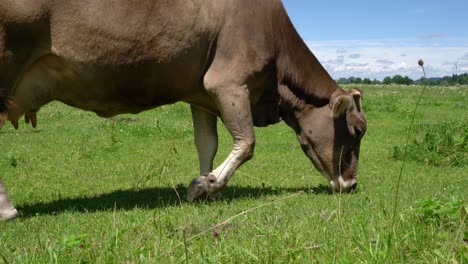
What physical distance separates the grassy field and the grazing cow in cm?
60

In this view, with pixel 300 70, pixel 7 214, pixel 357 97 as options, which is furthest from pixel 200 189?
pixel 357 97

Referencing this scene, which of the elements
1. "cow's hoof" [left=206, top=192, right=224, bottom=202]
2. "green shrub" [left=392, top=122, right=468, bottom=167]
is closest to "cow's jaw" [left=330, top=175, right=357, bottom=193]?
"cow's hoof" [left=206, top=192, right=224, bottom=202]

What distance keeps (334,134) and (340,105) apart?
384 mm

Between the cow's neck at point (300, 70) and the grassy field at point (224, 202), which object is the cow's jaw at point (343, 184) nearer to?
the grassy field at point (224, 202)

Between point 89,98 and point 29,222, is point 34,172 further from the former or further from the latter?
point 29,222

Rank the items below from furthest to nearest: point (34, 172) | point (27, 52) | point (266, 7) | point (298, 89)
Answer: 1. point (34, 172)
2. point (298, 89)
3. point (266, 7)
4. point (27, 52)

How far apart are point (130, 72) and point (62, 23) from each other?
2.82ft

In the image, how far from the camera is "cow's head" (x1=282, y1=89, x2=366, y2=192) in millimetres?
7820

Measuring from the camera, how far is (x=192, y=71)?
6996 millimetres

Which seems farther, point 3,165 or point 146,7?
point 3,165

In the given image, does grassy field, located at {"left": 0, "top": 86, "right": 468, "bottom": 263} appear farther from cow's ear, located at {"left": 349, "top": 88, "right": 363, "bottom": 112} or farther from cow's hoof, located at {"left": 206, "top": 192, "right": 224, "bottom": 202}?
cow's ear, located at {"left": 349, "top": 88, "right": 363, "bottom": 112}

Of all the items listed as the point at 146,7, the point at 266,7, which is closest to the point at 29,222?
the point at 146,7

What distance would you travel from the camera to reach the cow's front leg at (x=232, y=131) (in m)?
6.87

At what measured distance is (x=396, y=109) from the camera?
69.3ft
